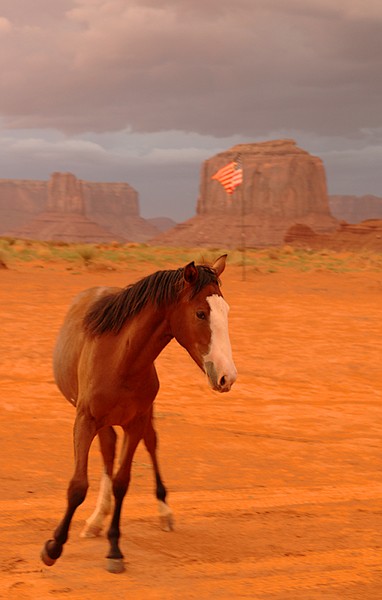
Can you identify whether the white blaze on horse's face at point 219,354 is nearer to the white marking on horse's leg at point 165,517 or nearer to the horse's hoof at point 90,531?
the white marking on horse's leg at point 165,517

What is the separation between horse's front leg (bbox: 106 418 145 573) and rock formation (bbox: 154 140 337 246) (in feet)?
487

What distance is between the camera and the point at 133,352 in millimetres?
4730

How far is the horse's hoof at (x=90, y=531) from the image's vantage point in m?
5.42

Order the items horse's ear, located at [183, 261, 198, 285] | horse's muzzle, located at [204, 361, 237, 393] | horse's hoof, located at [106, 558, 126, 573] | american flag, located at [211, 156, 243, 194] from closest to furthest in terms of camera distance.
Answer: horse's muzzle, located at [204, 361, 237, 393], horse's ear, located at [183, 261, 198, 285], horse's hoof, located at [106, 558, 126, 573], american flag, located at [211, 156, 243, 194]

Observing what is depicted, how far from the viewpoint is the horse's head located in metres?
4.25

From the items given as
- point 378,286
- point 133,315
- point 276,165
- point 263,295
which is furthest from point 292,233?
point 133,315

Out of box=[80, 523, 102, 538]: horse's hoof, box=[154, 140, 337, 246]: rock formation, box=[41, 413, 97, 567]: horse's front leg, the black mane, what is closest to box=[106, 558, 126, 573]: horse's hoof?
box=[41, 413, 97, 567]: horse's front leg

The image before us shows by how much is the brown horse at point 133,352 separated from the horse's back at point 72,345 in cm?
24

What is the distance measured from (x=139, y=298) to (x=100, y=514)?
1828mm

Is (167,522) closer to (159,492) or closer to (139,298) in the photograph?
(159,492)

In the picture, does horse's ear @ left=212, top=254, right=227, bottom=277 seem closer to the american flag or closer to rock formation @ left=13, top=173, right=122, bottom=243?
the american flag

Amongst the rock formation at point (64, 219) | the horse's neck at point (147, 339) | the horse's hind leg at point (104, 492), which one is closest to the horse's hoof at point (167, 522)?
the horse's hind leg at point (104, 492)

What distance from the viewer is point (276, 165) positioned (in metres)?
173

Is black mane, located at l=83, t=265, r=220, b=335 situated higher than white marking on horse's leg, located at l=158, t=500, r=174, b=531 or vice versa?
black mane, located at l=83, t=265, r=220, b=335
